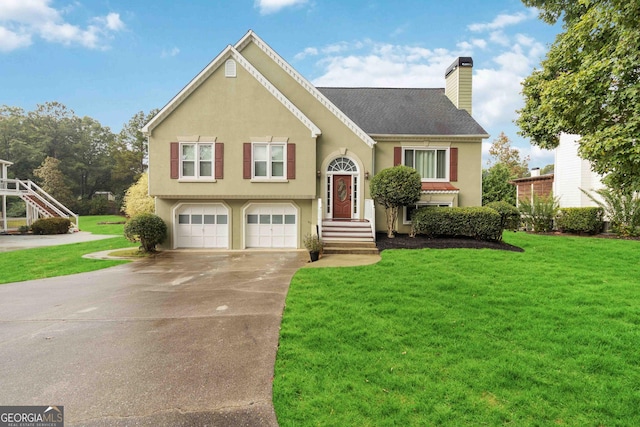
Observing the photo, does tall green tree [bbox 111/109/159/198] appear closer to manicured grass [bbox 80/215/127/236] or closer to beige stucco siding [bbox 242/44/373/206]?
manicured grass [bbox 80/215/127/236]

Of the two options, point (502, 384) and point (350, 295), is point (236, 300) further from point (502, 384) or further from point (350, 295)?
point (502, 384)

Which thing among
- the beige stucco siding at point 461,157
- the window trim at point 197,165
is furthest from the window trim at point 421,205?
the window trim at point 197,165

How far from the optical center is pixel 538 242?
12859 millimetres

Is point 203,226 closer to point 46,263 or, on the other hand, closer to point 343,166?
point 46,263

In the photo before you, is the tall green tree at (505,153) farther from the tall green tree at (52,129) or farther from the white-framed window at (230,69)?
the tall green tree at (52,129)

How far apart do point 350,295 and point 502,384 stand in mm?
3323

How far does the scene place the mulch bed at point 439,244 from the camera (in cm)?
1137

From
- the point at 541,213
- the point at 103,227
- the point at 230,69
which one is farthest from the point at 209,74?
the point at 103,227

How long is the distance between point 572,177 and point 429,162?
11.8 m

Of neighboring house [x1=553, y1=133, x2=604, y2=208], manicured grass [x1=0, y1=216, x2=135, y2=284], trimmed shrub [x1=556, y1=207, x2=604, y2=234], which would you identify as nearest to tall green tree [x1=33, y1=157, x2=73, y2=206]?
manicured grass [x1=0, y1=216, x2=135, y2=284]

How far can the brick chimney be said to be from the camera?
16.4 m

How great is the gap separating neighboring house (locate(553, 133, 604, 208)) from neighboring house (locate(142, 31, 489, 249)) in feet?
30.5

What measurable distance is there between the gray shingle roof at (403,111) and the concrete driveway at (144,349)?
35.2ft

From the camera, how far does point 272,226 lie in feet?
45.3
